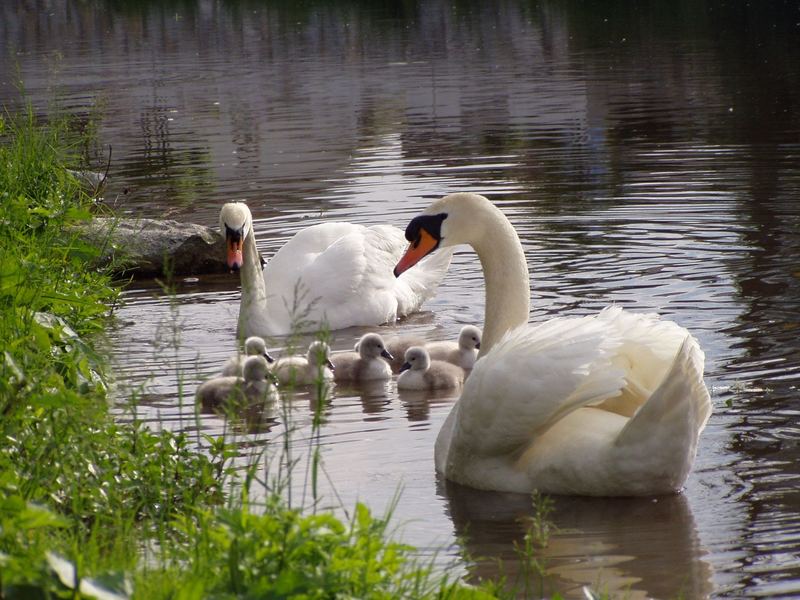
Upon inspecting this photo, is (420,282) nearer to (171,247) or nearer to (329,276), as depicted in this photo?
(329,276)

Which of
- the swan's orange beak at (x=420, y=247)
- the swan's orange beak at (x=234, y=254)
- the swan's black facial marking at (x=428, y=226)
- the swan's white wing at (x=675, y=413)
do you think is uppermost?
the swan's black facial marking at (x=428, y=226)

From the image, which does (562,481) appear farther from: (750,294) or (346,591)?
(750,294)

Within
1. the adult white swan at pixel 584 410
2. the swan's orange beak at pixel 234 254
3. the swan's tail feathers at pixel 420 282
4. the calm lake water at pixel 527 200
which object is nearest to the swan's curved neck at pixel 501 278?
the calm lake water at pixel 527 200

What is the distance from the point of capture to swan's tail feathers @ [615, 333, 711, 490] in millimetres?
5086

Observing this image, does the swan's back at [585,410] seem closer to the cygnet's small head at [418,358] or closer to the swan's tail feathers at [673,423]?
the swan's tail feathers at [673,423]

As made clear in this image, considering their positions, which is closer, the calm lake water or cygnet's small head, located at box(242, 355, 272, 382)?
the calm lake water

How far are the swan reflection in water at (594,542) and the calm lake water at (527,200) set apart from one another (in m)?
0.01

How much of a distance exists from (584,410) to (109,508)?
2122mm

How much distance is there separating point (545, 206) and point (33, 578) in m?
9.53

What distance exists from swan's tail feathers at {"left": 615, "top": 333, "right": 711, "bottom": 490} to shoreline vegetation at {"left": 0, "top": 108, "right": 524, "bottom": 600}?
1.00m

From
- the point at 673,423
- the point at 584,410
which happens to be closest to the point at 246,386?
the point at 584,410

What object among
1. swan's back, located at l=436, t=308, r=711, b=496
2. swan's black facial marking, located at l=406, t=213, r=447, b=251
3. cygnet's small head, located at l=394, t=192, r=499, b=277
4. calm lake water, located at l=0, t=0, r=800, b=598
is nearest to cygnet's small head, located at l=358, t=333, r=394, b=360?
calm lake water, located at l=0, t=0, r=800, b=598

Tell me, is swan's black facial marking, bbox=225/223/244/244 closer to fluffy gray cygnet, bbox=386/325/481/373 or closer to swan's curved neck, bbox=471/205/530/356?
fluffy gray cygnet, bbox=386/325/481/373

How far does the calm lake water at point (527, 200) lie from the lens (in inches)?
209
